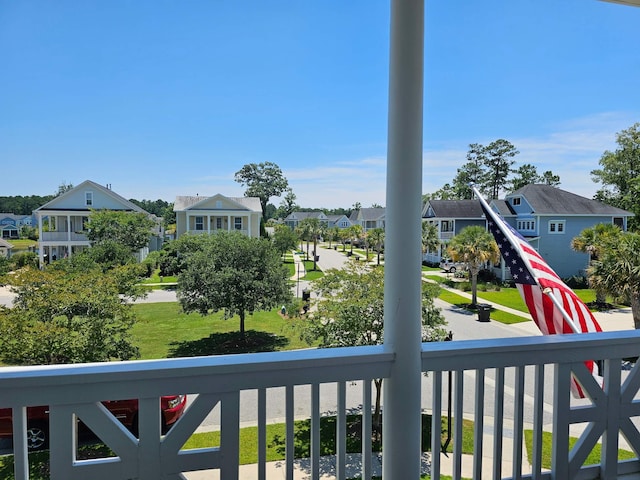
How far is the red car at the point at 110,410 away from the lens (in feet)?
3.71

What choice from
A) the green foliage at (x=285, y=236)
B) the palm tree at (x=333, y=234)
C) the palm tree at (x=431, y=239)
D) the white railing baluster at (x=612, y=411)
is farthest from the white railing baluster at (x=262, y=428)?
the palm tree at (x=333, y=234)

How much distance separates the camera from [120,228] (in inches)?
84.5

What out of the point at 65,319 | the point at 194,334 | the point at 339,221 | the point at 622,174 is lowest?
the point at 194,334

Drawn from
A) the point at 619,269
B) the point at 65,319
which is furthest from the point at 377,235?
the point at 65,319

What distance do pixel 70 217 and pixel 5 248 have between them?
32 cm

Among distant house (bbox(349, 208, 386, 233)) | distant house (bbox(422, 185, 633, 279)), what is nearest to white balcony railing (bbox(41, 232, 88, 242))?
distant house (bbox(349, 208, 386, 233))

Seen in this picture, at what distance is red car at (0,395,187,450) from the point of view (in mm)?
1131

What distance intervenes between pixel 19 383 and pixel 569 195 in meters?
2.64

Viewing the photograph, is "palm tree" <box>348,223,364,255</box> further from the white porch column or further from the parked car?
the white porch column

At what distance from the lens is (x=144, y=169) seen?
82.1 inches

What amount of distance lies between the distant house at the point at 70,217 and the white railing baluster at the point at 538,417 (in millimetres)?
1994

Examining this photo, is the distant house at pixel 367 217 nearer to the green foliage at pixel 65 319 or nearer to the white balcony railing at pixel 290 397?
the white balcony railing at pixel 290 397

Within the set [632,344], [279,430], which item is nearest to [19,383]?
[279,430]

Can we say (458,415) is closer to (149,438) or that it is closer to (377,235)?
(149,438)
